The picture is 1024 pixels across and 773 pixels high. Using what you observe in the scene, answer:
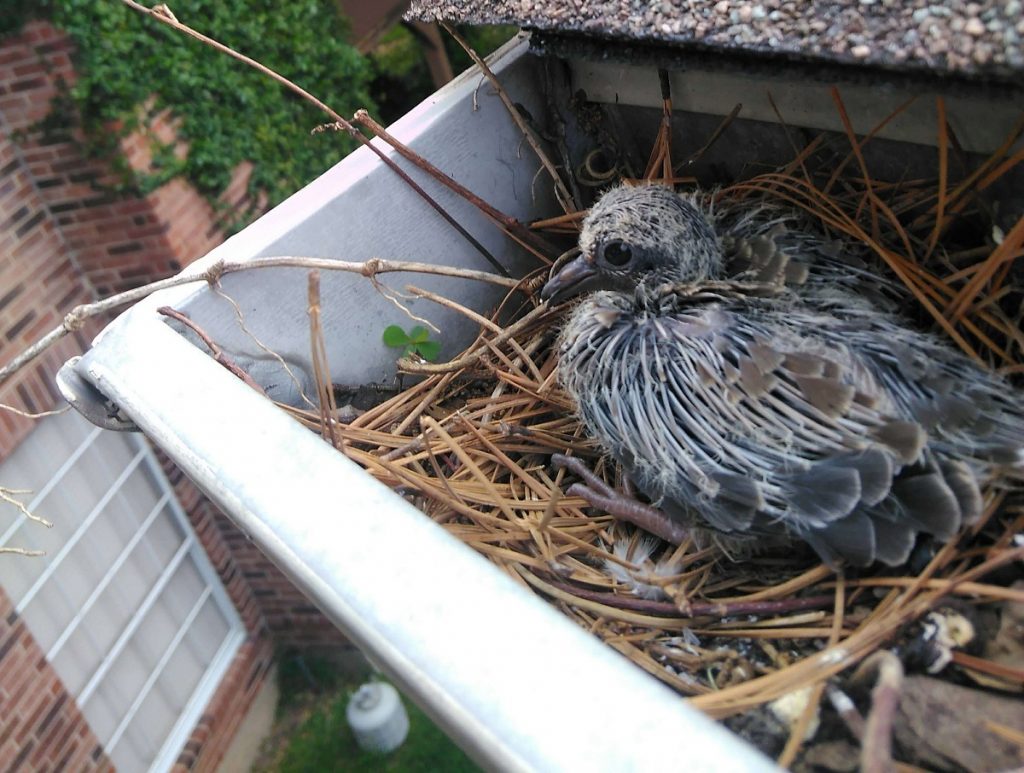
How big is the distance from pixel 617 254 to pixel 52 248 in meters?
2.37

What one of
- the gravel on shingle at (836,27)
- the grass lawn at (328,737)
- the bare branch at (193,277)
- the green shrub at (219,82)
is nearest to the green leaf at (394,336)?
the bare branch at (193,277)

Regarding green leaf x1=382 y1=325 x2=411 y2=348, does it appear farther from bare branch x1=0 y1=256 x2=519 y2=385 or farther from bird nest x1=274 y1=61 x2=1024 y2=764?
bare branch x1=0 y1=256 x2=519 y2=385

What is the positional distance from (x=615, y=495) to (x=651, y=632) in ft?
0.58

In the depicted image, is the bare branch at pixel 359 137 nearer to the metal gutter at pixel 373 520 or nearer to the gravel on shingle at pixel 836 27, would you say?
the metal gutter at pixel 373 520

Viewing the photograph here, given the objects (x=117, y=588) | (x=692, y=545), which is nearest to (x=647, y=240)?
(x=692, y=545)

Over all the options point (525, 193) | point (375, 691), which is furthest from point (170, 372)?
point (375, 691)

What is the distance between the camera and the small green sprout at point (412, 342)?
119 centimetres

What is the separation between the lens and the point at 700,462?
0.82m

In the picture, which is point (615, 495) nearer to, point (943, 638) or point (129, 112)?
point (943, 638)

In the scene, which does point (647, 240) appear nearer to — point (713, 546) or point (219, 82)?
point (713, 546)

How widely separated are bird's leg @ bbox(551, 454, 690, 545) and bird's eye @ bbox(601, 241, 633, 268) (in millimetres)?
Answer: 243

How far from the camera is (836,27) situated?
0.69 meters

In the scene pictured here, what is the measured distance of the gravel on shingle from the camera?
0.61 meters

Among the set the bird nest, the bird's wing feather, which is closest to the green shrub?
the bird nest
